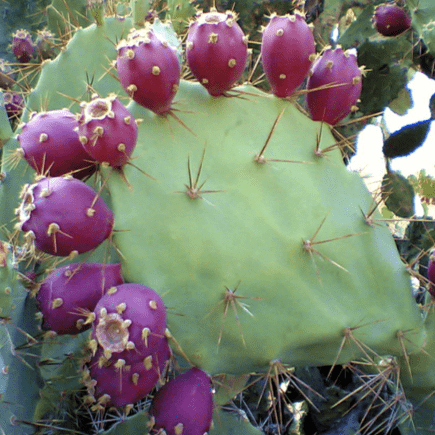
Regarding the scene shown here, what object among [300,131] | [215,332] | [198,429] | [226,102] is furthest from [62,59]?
[198,429]

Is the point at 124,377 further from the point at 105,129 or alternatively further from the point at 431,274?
the point at 431,274

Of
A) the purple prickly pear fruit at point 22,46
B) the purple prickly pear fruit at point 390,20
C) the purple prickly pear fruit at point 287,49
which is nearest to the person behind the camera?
the purple prickly pear fruit at point 287,49

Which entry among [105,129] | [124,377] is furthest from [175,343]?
[105,129]

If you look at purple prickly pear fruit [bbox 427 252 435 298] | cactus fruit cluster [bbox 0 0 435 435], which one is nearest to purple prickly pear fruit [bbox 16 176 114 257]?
cactus fruit cluster [bbox 0 0 435 435]

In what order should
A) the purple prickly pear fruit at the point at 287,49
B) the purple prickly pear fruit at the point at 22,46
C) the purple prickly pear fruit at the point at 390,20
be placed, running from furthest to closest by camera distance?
the purple prickly pear fruit at the point at 22,46 < the purple prickly pear fruit at the point at 390,20 < the purple prickly pear fruit at the point at 287,49

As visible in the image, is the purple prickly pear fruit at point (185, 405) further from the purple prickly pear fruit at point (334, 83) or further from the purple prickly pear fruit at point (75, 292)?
the purple prickly pear fruit at point (334, 83)

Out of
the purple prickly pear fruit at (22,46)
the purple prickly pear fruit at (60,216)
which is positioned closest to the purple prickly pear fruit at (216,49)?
the purple prickly pear fruit at (60,216)

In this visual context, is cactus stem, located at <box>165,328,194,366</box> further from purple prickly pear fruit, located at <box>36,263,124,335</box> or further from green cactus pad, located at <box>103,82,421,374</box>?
purple prickly pear fruit, located at <box>36,263,124,335</box>
